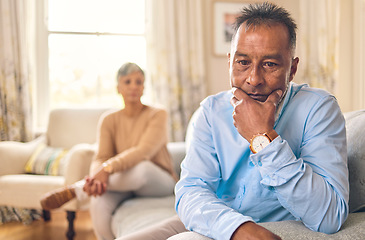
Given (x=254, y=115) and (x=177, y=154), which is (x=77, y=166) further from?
(x=254, y=115)

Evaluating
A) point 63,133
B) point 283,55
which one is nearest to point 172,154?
point 63,133

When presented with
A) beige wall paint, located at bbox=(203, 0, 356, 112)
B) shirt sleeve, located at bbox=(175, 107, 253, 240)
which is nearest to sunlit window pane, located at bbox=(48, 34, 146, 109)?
beige wall paint, located at bbox=(203, 0, 356, 112)

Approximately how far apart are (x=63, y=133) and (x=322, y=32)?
3.16m

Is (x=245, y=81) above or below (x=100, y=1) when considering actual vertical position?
below

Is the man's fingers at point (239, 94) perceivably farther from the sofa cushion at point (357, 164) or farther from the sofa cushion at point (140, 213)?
the sofa cushion at point (140, 213)

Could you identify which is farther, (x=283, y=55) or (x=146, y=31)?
(x=146, y=31)

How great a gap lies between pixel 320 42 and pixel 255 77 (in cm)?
399

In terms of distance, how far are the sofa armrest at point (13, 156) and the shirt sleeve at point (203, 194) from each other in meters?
2.58

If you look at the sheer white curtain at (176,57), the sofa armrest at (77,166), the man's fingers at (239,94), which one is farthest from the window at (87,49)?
the man's fingers at (239,94)

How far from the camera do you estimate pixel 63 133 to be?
367 cm

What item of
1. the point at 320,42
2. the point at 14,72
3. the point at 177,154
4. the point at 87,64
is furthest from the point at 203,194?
the point at 320,42

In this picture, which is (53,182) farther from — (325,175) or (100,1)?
(325,175)

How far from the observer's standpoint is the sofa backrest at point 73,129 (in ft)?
12.0

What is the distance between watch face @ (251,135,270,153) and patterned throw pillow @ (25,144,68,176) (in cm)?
270
